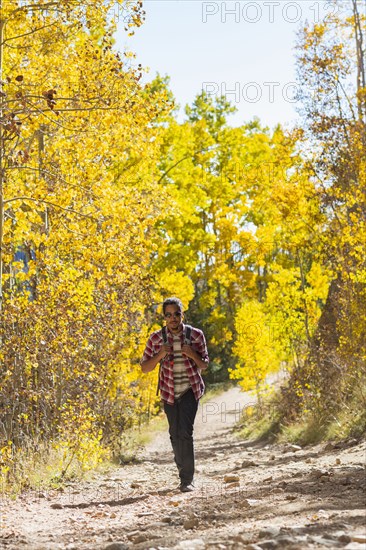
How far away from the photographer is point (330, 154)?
1399 centimetres

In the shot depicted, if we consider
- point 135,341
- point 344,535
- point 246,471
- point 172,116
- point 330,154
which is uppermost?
point 172,116

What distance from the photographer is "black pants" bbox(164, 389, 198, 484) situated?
7.31 meters

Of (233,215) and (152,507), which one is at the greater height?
(233,215)

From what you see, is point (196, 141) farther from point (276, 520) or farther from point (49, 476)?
point (276, 520)

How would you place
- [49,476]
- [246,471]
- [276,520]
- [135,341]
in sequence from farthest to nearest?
[135,341], [246,471], [49,476], [276,520]

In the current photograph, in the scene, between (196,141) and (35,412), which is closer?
(35,412)

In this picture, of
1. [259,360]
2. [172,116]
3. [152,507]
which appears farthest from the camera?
[172,116]

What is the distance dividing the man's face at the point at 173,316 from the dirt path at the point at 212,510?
150cm

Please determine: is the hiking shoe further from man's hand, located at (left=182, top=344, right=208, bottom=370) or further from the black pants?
man's hand, located at (left=182, top=344, right=208, bottom=370)

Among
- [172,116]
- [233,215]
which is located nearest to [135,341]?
[172,116]

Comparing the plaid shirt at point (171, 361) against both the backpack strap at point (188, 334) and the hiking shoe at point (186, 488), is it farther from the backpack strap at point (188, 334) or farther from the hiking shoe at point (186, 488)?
the hiking shoe at point (186, 488)

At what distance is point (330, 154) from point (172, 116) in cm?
1220

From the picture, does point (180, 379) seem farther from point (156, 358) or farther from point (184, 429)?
point (184, 429)

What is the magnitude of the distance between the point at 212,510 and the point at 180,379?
5.58 feet
